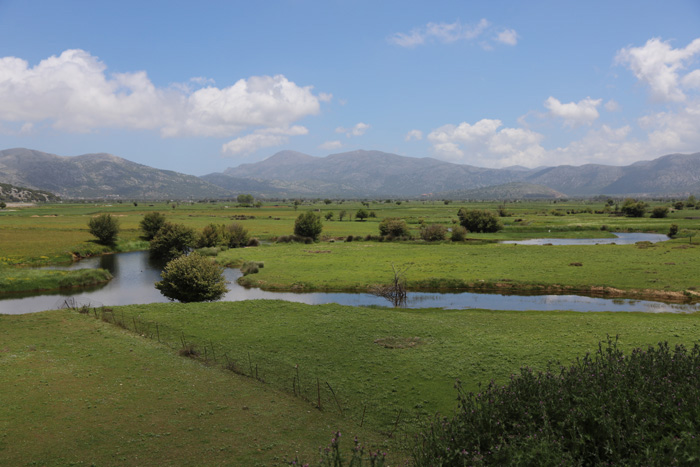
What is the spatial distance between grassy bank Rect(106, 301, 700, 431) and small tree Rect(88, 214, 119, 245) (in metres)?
58.7

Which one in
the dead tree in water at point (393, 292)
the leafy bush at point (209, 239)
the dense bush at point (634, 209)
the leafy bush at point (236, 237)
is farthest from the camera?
the dense bush at point (634, 209)

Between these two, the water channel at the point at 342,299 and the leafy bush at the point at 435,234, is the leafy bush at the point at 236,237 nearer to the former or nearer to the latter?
the water channel at the point at 342,299

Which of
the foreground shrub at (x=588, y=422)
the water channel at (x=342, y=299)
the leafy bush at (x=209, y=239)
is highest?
the foreground shrub at (x=588, y=422)

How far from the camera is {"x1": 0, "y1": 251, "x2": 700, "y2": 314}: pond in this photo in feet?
140

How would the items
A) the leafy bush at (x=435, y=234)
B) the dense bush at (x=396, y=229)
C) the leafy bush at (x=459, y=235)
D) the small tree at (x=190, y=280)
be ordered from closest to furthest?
1. the small tree at (x=190, y=280)
2. the leafy bush at (x=459, y=235)
3. the leafy bush at (x=435, y=234)
4. the dense bush at (x=396, y=229)

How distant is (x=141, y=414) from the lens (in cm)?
1762

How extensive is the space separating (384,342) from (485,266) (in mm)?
38448

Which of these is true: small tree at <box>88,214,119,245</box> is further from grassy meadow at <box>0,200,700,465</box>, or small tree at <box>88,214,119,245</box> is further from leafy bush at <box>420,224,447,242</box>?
leafy bush at <box>420,224,447,242</box>

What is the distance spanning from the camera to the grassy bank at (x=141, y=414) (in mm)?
14836

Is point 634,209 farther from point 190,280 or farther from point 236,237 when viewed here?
point 190,280

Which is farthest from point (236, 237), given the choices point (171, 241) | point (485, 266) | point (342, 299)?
point (485, 266)

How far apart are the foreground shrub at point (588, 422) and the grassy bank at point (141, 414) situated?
20.6 feet

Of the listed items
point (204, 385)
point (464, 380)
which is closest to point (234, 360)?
point (204, 385)

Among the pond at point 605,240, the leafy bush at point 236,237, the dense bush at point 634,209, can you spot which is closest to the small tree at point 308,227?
the leafy bush at point 236,237
